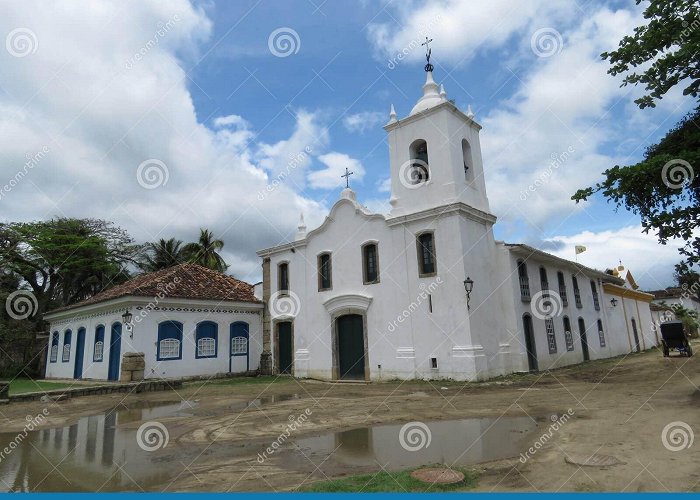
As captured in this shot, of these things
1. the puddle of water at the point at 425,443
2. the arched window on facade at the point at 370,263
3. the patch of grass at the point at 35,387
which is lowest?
the puddle of water at the point at 425,443

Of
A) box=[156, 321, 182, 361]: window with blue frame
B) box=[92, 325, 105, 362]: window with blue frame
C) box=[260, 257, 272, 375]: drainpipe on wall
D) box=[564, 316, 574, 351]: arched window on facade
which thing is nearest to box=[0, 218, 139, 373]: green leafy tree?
box=[92, 325, 105, 362]: window with blue frame

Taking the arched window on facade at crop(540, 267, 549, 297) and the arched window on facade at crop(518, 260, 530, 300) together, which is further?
the arched window on facade at crop(540, 267, 549, 297)

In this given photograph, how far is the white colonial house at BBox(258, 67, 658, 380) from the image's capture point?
1483 cm

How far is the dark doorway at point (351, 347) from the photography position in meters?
17.0

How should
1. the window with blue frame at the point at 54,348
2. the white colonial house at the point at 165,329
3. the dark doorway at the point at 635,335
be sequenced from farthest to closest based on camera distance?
the dark doorway at the point at 635,335 → the window with blue frame at the point at 54,348 → the white colonial house at the point at 165,329

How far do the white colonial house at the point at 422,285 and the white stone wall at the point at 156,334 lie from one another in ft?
3.88

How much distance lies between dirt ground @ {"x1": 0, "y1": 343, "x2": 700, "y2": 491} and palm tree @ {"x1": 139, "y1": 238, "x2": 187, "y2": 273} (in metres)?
20.2

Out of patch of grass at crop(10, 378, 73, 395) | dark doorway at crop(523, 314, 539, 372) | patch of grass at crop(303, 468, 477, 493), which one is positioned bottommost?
patch of grass at crop(303, 468, 477, 493)

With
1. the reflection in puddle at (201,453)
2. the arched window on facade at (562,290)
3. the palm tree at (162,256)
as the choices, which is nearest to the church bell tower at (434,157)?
the arched window on facade at (562,290)

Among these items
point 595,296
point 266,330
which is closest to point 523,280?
point 595,296

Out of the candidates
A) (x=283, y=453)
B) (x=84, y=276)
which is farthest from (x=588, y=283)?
(x=84, y=276)

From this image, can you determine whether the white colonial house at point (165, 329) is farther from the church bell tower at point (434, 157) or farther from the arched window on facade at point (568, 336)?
the arched window on facade at point (568, 336)

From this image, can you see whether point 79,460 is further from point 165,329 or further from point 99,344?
point 99,344

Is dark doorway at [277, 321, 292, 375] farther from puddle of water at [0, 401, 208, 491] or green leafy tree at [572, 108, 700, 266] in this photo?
green leafy tree at [572, 108, 700, 266]
